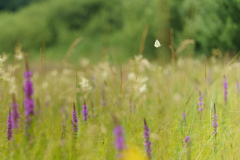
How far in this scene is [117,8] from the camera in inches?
848

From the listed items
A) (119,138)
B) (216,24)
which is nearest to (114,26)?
(216,24)

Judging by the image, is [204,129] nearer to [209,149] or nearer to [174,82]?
[209,149]

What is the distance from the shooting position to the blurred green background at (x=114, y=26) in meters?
7.89

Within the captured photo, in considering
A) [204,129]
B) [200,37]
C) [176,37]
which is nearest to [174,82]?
[204,129]

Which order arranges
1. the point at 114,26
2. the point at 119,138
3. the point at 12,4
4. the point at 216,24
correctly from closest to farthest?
1. the point at 119,138
2. the point at 216,24
3. the point at 114,26
4. the point at 12,4

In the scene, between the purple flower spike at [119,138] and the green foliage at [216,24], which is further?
the green foliage at [216,24]

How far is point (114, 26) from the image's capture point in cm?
2202

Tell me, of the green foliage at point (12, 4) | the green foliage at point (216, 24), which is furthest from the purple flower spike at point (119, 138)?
the green foliage at point (12, 4)

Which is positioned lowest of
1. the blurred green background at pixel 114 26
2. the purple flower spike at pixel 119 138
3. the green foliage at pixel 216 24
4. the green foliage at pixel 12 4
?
the purple flower spike at pixel 119 138

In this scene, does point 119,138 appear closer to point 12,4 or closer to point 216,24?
point 216,24

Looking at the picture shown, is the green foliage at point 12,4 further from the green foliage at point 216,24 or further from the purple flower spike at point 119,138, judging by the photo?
the purple flower spike at point 119,138

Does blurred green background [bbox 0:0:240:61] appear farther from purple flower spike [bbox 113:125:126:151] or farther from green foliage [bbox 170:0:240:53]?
purple flower spike [bbox 113:125:126:151]

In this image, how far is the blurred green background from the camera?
311 inches

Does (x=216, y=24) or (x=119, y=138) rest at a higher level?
(x=216, y=24)
